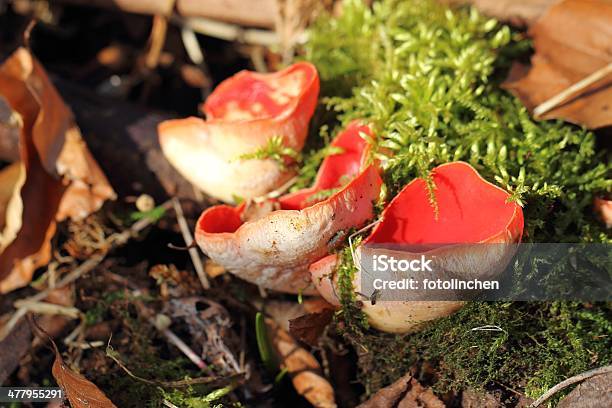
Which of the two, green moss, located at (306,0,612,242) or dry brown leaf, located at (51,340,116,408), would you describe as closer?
dry brown leaf, located at (51,340,116,408)

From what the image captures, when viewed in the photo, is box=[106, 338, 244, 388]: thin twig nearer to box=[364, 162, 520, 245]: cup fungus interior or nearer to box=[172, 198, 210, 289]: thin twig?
box=[172, 198, 210, 289]: thin twig

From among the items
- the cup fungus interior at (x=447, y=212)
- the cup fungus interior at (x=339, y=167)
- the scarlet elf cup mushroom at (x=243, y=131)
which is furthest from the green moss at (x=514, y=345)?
the scarlet elf cup mushroom at (x=243, y=131)

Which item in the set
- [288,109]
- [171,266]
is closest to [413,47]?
[288,109]

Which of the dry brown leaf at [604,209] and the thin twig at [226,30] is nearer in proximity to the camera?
the dry brown leaf at [604,209]

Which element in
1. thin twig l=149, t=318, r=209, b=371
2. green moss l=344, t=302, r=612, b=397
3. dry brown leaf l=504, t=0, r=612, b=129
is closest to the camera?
green moss l=344, t=302, r=612, b=397

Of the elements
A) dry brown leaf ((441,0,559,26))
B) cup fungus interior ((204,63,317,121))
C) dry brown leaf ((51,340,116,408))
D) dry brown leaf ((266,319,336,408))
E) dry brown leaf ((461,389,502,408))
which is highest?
dry brown leaf ((441,0,559,26))

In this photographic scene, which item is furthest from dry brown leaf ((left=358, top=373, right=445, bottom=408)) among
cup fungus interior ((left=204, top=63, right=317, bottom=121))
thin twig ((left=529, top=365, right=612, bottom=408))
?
cup fungus interior ((left=204, top=63, right=317, bottom=121))

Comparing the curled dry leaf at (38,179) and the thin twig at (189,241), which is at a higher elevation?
the curled dry leaf at (38,179)

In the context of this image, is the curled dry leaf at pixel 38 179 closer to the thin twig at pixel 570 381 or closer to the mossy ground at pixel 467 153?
the mossy ground at pixel 467 153
